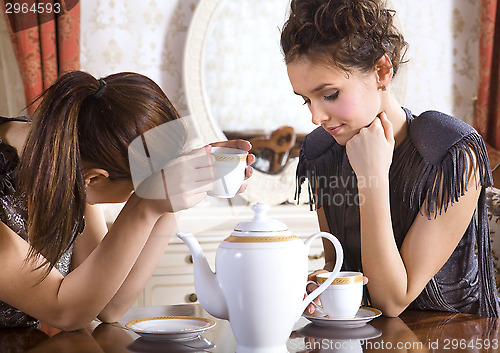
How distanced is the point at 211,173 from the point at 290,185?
1715 mm

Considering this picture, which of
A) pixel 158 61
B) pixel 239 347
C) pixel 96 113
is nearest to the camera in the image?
pixel 239 347

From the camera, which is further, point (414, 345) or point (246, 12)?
point (246, 12)

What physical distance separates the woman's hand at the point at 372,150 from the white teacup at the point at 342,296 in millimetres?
248

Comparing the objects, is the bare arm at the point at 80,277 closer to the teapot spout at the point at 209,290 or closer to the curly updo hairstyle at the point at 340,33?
the teapot spout at the point at 209,290

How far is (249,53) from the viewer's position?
2736 mm

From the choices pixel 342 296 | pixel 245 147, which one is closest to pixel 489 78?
pixel 245 147

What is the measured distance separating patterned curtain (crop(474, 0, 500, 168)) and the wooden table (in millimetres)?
2077

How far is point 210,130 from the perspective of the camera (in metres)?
2.65

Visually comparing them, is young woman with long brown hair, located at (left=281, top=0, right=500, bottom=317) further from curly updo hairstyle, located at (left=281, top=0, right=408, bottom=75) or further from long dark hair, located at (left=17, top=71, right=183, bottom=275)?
long dark hair, located at (left=17, top=71, right=183, bottom=275)

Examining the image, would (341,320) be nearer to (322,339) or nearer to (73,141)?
(322,339)

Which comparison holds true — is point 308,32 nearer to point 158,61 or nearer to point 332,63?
point 332,63

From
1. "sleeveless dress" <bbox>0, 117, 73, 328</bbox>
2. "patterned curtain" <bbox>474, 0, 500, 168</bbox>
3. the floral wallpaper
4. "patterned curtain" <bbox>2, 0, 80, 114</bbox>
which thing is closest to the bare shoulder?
"sleeveless dress" <bbox>0, 117, 73, 328</bbox>

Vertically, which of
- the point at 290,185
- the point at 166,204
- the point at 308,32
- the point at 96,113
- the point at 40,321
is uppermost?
the point at 308,32

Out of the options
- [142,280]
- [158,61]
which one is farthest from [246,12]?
[142,280]
